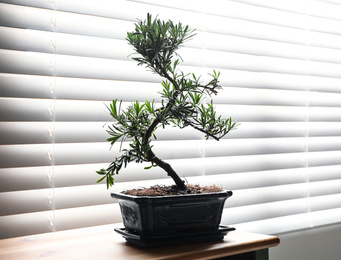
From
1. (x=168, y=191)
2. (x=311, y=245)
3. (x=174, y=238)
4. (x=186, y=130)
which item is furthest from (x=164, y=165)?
(x=311, y=245)

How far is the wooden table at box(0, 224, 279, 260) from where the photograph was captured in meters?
0.94

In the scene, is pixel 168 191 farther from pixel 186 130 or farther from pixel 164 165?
pixel 186 130

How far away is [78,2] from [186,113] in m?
0.58

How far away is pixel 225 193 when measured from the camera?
1.07 m

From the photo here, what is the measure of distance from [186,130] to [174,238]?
579 mm

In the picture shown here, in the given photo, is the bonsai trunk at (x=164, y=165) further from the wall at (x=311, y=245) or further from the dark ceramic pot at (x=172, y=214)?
the wall at (x=311, y=245)

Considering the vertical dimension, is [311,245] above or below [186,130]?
below

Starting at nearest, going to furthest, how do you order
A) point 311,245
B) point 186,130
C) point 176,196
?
1. point 176,196
2. point 186,130
3. point 311,245

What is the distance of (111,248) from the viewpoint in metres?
1.01

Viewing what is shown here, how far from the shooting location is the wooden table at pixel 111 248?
938mm

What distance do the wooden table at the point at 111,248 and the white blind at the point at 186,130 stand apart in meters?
0.19

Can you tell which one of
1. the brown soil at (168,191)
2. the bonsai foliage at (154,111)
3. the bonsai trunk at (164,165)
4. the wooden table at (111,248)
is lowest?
the wooden table at (111,248)

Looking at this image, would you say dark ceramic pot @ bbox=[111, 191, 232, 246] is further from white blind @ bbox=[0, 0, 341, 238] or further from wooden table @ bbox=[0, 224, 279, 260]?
white blind @ bbox=[0, 0, 341, 238]

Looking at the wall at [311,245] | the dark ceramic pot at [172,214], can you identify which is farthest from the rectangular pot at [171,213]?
the wall at [311,245]
